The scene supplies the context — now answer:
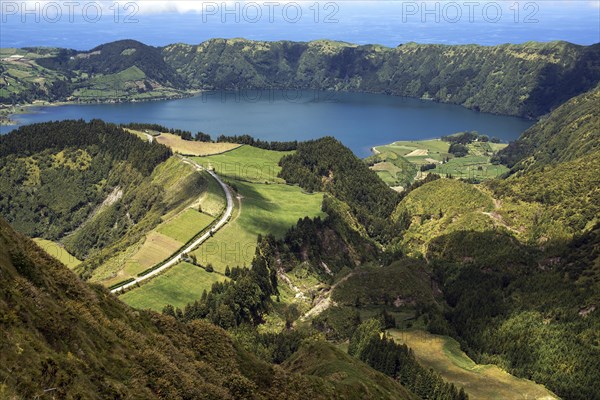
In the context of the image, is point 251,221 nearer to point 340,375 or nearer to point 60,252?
point 60,252

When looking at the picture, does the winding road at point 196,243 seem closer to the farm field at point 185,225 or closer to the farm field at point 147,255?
the farm field at point 147,255

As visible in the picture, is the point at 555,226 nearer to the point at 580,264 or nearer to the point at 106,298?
the point at 580,264

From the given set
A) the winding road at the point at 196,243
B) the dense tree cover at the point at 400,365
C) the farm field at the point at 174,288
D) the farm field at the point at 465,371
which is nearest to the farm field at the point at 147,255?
the winding road at the point at 196,243

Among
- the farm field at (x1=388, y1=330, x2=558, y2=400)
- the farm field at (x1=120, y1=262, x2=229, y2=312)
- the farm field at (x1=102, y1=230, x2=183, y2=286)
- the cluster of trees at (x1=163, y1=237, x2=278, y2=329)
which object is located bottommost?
the farm field at (x1=388, y1=330, x2=558, y2=400)

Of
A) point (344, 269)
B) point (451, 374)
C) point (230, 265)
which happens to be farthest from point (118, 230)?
point (451, 374)

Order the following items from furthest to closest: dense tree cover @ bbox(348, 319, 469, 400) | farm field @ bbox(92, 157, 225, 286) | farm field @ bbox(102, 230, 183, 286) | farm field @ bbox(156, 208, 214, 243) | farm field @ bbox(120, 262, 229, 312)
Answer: farm field @ bbox(156, 208, 214, 243)
farm field @ bbox(92, 157, 225, 286)
farm field @ bbox(102, 230, 183, 286)
farm field @ bbox(120, 262, 229, 312)
dense tree cover @ bbox(348, 319, 469, 400)

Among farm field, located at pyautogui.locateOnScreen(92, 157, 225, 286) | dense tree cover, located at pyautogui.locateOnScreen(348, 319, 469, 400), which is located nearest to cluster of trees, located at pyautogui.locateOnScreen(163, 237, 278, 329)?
farm field, located at pyautogui.locateOnScreen(92, 157, 225, 286)

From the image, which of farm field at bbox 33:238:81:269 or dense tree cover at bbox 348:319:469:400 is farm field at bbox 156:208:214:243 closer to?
farm field at bbox 33:238:81:269
